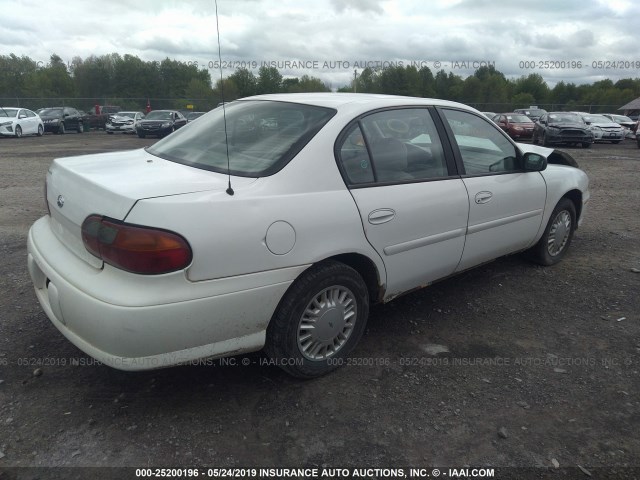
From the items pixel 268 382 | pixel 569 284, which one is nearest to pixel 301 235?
pixel 268 382

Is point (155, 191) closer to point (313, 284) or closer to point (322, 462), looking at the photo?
point (313, 284)

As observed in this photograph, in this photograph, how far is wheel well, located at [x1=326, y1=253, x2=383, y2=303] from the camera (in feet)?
9.50

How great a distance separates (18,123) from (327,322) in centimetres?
2361

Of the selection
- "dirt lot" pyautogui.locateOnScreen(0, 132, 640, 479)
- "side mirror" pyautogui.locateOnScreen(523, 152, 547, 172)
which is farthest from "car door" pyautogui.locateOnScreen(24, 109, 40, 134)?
"side mirror" pyautogui.locateOnScreen(523, 152, 547, 172)

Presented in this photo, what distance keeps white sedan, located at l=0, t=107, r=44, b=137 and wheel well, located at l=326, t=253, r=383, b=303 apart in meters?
23.2

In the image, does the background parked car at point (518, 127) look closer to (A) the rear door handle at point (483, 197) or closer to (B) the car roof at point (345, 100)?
(A) the rear door handle at point (483, 197)

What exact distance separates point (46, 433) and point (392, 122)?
103 inches

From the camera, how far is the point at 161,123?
937 inches

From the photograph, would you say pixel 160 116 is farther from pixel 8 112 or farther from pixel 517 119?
pixel 517 119

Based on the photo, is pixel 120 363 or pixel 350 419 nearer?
pixel 120 363

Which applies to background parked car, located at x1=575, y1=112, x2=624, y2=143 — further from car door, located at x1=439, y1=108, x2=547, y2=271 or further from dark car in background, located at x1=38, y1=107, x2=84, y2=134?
dark car in background, located at x1=38, y1=107, x2=84, y2=134

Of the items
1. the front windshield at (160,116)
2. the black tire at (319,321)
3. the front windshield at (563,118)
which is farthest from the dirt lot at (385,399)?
the front windshield at (160,116)

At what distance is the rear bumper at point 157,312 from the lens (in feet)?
7.20

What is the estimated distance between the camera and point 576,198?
4.84m
